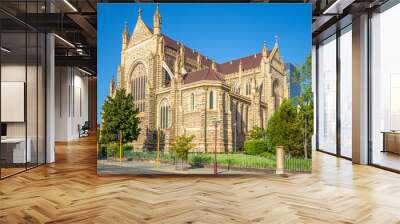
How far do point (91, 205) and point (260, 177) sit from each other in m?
3.33

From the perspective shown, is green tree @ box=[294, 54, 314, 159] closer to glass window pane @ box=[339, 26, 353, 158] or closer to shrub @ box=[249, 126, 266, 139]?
shrub @ box=[249, 126, 266, 139]

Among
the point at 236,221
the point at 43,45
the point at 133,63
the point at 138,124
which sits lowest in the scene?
the point at 236,221

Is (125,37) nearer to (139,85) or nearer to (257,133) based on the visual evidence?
(139,85)

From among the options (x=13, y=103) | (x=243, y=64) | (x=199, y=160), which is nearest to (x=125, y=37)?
(x=243, y=64)

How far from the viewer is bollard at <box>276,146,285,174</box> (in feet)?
23.6

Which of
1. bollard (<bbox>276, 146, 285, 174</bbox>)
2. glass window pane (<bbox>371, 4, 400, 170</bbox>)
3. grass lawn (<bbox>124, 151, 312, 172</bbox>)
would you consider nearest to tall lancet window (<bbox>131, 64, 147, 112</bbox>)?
grass lawn (<bbox>124, 151, 312, 172</bbox>)

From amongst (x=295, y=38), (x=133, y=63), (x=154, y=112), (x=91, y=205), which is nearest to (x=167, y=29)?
(x=133, y=63)

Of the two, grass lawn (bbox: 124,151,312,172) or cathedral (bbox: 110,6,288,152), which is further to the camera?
cathedral (bbox: 110,6,288,152)

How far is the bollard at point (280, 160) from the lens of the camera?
718 cm

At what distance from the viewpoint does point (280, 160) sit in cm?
721

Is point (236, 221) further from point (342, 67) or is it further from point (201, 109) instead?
point (342, 67)

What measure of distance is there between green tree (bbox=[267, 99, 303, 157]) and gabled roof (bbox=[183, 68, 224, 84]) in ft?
4.16

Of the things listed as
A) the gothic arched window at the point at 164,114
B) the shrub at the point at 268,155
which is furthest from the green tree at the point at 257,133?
the gothic arched window at the point at 164,114

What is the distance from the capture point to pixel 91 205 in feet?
16.3
